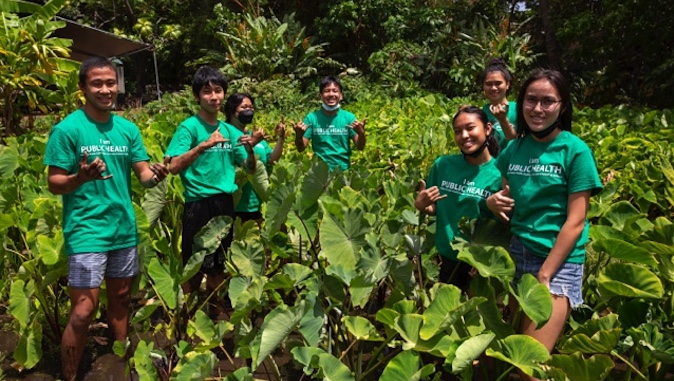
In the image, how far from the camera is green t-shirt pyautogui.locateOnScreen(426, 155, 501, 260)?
2.38 meters

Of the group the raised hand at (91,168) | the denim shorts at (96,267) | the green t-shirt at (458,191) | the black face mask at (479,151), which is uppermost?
the black face mask at (479,151)

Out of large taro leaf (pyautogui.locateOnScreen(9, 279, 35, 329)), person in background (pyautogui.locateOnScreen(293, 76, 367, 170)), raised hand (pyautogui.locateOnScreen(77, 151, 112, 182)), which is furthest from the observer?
person in background (pyautogui.locateOnScreen(293, 76, 367, 170))

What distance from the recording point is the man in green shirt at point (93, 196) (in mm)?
2412

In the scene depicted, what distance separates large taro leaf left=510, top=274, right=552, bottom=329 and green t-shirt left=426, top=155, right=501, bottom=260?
548mm

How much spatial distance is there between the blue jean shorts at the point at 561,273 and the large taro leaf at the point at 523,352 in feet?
0.80

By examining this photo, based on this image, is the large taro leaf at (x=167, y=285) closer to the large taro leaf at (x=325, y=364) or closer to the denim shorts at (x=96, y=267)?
the denim shorts at (x=96, y=267)

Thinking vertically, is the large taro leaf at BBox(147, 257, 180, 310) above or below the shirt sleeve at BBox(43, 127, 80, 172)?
below

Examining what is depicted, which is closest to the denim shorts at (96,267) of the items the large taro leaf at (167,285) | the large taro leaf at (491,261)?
the large taro leaf at (167,285)

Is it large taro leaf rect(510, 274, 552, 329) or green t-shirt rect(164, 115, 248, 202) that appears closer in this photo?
large taro leaf rect(510, 274, 552, 329)

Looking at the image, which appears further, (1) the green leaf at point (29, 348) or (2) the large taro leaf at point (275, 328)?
(1) the green leaf at point (29, 348)

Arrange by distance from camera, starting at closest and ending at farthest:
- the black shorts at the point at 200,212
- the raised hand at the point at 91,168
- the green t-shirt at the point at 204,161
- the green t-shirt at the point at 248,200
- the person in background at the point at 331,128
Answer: the raised hand at the point at 91,168 < the green t-shirt at the point at 204,161 < the black shorts at the point at 200,212 < the green t-shirt at the point at 248,200 < the person in background at the point at 331,128

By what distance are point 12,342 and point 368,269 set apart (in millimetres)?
2256

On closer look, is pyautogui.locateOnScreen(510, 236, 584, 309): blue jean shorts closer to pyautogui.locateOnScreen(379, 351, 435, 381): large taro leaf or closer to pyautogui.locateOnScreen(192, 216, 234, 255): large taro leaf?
pyautogui.locateOnScreen(379, 351, 435, 381): large taro leaf

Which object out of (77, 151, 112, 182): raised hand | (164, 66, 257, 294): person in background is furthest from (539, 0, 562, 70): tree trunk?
(77, 151, 112, 182): raised hand
